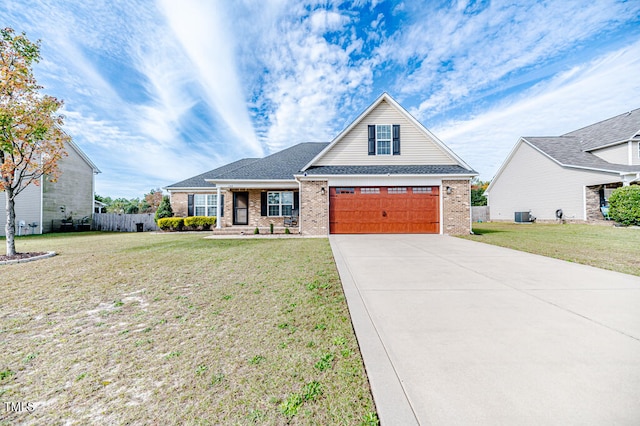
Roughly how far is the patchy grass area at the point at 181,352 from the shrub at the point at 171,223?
484 inches

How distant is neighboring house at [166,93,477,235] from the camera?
12320mm

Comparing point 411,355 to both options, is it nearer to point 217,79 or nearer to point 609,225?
point 217,79

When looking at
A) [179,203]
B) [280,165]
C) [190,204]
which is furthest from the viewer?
[179,203]

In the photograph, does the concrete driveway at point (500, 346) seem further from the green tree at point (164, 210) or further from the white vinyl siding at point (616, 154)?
the white vinyl siding at point (616, 154)

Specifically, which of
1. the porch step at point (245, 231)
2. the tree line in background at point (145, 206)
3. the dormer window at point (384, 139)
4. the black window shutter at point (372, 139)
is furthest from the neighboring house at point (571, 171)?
the tree line in background at point (145, 206)

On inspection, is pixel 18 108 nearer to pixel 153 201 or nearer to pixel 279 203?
pixel 279 203

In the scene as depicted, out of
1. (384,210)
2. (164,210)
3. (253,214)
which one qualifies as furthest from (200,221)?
(384,210)

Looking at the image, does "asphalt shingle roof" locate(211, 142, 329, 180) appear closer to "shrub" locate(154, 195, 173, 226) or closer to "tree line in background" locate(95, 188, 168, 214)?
"shrub" locate(154, 195, 173, 226)

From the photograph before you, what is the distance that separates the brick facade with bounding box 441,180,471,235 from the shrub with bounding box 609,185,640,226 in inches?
390

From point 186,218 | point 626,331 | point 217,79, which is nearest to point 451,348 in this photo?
point 626,331

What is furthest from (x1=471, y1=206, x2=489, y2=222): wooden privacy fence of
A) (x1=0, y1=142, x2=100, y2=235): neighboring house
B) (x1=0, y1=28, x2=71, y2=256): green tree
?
(x1=0, y1=142, x2=100, y2=235): neighboring house

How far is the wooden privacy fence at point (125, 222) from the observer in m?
18.6

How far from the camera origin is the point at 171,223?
16.6 m

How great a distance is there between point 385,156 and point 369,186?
2.05m
